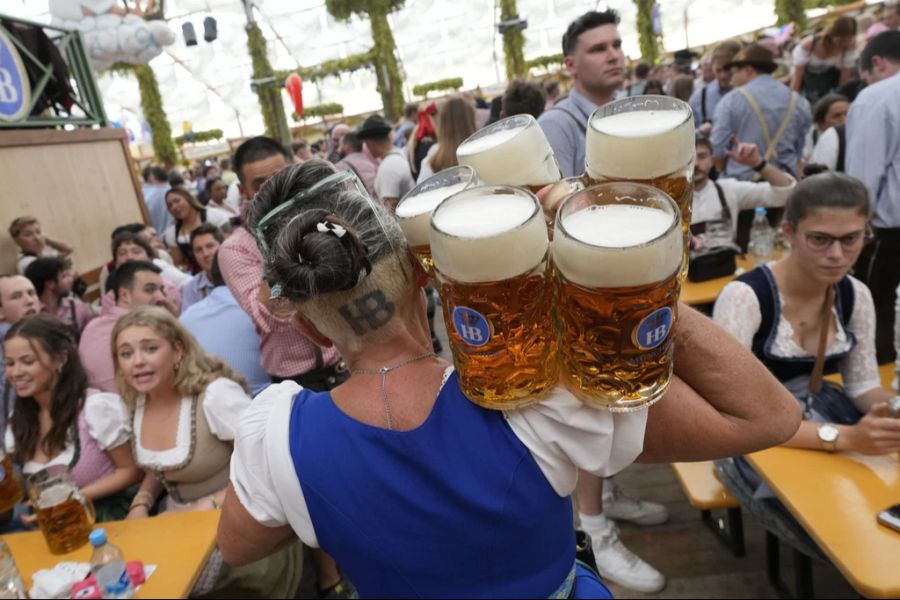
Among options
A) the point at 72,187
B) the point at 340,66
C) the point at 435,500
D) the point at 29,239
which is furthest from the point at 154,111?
the point at 435,500

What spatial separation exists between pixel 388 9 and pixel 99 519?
1748 cm

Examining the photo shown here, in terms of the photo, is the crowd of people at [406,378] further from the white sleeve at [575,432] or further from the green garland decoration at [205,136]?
the green garland decoration at [205,136]

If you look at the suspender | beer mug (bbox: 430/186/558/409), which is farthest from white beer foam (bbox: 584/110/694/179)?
the suspender

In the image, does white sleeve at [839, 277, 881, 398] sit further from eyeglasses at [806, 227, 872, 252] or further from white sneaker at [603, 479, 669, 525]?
white sneaker at [603, 479, 669, 525]

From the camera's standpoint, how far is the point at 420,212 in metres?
0.72

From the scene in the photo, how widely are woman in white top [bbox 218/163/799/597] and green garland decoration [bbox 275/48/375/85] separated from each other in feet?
59.9

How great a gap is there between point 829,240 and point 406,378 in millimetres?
1475

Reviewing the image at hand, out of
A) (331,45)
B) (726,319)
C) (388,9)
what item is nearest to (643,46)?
(388,9)

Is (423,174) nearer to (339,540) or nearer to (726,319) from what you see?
(726,319)

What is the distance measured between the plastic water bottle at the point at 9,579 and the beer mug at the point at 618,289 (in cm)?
157

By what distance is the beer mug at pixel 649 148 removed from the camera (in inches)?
24.8

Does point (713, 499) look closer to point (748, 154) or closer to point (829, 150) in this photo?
point (748, 154)

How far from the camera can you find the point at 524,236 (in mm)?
557

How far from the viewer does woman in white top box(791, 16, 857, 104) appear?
15.1 feet
